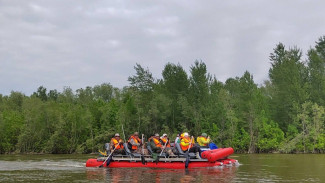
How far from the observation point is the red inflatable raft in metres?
25.5

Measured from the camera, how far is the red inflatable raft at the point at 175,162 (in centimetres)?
2545

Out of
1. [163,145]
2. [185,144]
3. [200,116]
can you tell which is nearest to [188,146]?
[185,144]

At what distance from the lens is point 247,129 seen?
178 ft

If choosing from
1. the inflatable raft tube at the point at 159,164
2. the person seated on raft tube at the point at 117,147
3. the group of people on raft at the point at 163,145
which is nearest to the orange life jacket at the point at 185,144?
the group of people on raft at the point at 163,145

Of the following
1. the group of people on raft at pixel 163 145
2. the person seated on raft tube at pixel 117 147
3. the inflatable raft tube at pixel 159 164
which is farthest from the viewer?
the person seated on raft tube at pixel 117 147

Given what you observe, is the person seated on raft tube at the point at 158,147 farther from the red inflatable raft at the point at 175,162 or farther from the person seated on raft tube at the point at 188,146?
the person seated on raft tube at the point at 188,146

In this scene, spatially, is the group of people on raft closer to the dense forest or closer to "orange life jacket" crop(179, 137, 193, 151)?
"orange life jacket" crop(179, 137, 193, 151)

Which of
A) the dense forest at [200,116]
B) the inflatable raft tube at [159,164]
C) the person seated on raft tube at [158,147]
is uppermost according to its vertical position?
the dense forest at [200,116]

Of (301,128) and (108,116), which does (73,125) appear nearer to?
(108,116)

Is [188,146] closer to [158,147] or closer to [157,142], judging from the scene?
[158,147]

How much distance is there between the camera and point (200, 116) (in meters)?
53.3

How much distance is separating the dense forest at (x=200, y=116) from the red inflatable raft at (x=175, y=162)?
970 inches

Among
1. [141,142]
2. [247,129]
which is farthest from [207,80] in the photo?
[141,142]

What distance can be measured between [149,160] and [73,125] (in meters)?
35.8
